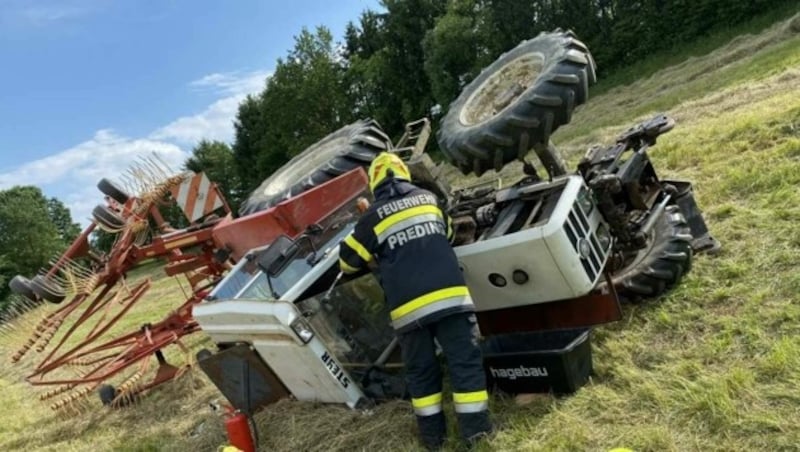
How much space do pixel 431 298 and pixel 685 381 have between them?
55.2 inches

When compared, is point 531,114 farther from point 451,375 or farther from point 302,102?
point 302,102

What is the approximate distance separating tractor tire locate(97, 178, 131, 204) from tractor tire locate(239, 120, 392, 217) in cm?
122

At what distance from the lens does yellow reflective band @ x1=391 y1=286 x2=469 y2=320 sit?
3623 millimetres

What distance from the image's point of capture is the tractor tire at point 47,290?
6199 millimetres

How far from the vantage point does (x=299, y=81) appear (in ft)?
132

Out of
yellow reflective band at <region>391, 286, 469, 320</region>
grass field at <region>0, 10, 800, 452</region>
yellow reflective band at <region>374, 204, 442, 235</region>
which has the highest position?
yellow reflective band at <region>374, 204, 442, 235</region>

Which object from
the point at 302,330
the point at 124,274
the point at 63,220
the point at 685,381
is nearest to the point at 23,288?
the point at 124,274

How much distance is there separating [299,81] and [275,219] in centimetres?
3619

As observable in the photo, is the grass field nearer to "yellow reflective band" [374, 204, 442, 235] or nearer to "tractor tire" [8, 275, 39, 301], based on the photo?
"tractor tire" [8, 275, 39, 301]

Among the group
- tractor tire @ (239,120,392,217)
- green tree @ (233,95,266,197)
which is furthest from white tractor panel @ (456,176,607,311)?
green tree @ (233,95,266,197)

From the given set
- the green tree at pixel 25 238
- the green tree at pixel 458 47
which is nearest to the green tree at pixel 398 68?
the green tree at pixel 458 47

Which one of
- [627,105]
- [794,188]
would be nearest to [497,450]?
[794,188]

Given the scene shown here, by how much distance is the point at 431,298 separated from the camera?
3623mm

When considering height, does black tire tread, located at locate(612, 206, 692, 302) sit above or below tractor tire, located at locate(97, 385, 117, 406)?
below
